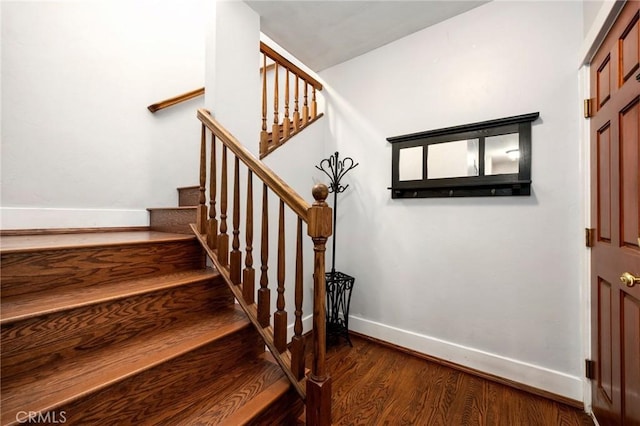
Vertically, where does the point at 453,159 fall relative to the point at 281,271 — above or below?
above

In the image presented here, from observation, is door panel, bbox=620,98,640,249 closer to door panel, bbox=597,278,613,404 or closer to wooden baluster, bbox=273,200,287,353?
door panel, bbox=597,278,613,404

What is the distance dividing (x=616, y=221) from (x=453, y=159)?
0.99 meters

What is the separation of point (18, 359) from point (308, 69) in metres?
3.09

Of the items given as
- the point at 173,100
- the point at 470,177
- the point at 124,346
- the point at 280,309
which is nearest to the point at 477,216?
the point at 470,177

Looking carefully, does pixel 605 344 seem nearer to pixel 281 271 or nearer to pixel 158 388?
pixel 281 271

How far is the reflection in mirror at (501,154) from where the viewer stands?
178 centimetres

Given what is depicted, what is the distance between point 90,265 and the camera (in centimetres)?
128

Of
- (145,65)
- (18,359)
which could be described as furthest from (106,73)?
(18,359)

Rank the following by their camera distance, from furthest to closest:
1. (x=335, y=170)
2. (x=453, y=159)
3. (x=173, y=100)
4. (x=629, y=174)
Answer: (x=335, y=170)
(x=173, y=100)
(x=453, y=159)
(x=629, y=174)

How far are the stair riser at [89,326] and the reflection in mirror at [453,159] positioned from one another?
6.15 ft

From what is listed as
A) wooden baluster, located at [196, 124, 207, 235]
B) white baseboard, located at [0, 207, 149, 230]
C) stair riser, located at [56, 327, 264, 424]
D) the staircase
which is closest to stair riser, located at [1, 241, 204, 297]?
the staircase

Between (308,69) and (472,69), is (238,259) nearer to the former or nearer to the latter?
(472,69)

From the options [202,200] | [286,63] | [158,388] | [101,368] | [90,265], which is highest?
[286,63]

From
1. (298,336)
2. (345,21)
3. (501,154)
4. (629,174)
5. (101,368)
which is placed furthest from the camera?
(345,21)
